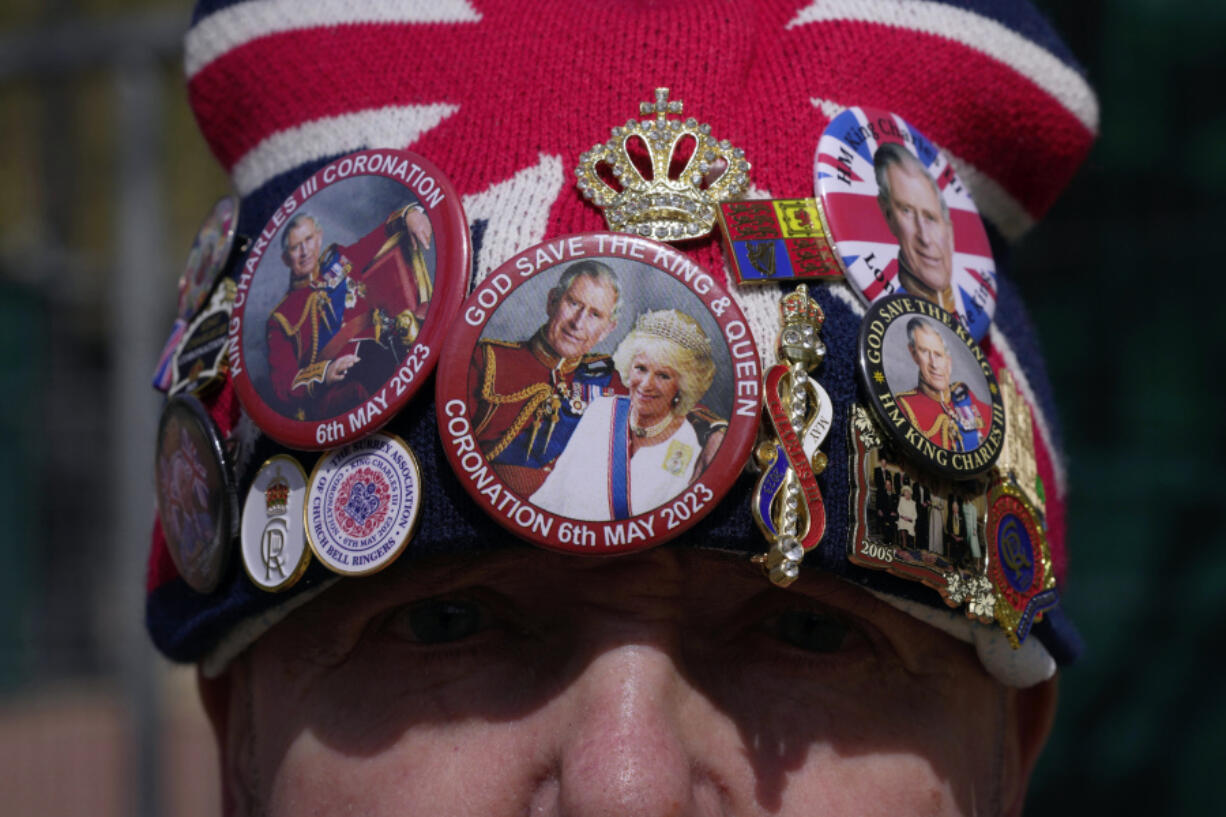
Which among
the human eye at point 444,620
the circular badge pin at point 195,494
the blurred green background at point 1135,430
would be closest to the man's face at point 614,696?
the human eye at point 444,620

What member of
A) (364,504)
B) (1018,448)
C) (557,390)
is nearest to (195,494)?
(364,504)

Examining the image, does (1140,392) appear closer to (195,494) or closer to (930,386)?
(930,386)

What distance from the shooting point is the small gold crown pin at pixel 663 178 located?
4.09 ft

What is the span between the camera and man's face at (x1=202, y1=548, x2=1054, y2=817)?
1.22 metres

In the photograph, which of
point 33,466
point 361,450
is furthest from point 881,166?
point 33,466

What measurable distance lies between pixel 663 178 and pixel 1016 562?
1.64 feet

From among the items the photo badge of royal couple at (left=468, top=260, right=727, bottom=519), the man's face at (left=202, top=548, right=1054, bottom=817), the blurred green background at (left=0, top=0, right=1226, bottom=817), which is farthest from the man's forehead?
the blurred green background at (left=0, top=0, right=1226, bottom=817)

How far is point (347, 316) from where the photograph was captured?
127 centimetres

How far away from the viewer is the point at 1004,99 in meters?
1.48

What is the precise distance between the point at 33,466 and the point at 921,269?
16.2 ft

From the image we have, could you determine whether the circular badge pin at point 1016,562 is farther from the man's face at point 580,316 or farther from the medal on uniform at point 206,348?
the medal on uniform at point 206,348

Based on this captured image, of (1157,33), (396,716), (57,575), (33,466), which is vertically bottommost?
(57,575)

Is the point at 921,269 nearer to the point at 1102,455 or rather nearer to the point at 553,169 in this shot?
the point at 553,169

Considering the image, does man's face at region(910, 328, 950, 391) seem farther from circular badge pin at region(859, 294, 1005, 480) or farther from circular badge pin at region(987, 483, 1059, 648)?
circular badge pin at region(987, 483, 1059, 648)
